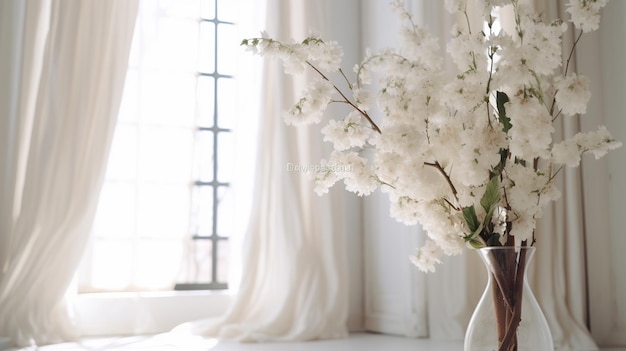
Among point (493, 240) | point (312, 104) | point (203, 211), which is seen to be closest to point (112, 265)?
point (203, 211)

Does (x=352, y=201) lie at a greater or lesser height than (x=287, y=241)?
greater

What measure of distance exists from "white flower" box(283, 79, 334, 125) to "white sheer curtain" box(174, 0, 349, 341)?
8.36 ft

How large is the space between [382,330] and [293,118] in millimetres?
2958

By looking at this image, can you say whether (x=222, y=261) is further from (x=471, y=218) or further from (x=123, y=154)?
(x=471, y=218)

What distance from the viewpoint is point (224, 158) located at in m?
4.29

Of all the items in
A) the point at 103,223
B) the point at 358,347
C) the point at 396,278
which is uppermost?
the point at 103,223

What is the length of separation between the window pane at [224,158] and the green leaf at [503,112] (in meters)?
3.12

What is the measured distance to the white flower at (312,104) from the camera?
125 centimetres

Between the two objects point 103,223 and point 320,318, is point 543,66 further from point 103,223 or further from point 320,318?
point 103,223

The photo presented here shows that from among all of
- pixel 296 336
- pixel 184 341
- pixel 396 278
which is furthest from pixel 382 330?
pixel 184 341

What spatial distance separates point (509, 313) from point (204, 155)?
3224mm

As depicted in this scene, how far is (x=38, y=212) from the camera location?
3348mm

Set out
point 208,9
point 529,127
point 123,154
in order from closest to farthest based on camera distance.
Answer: point 529,127 → point 123,154 → point 208,9

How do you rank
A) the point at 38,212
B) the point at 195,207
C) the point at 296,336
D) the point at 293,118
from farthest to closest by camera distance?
the point at 195,207 → the point at 296,336 → the point at 38,212 → the point at 293,118
